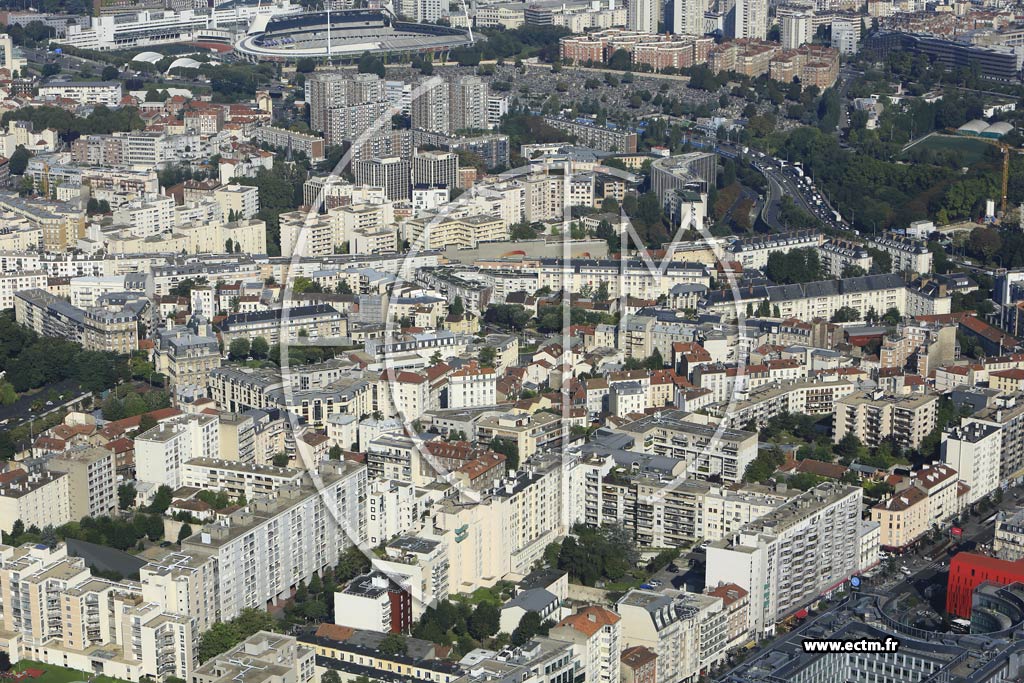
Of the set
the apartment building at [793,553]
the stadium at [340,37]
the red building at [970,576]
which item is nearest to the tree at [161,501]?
the apartment building at [793,553]

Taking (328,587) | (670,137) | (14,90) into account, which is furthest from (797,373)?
(14,90)

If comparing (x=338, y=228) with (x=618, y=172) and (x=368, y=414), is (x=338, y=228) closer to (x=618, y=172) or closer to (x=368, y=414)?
(x=618, y=172)

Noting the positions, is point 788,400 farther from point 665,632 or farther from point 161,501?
point 161,501

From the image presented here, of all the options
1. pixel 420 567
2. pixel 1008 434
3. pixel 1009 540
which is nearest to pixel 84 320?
pixel 420 567

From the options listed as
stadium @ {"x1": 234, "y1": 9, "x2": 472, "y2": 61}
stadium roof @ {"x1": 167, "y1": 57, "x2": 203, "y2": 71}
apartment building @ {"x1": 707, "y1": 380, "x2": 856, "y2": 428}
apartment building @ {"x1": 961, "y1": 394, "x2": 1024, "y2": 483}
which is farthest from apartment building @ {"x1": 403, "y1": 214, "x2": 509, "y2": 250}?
stadium @ {"x1": 234, "y1": 9, "x2": 472, "y2": 61}

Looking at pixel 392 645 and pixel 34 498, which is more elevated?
pixel 34 498

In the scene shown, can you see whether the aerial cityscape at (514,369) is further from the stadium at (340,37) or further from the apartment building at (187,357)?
the stadium at (340,37)
